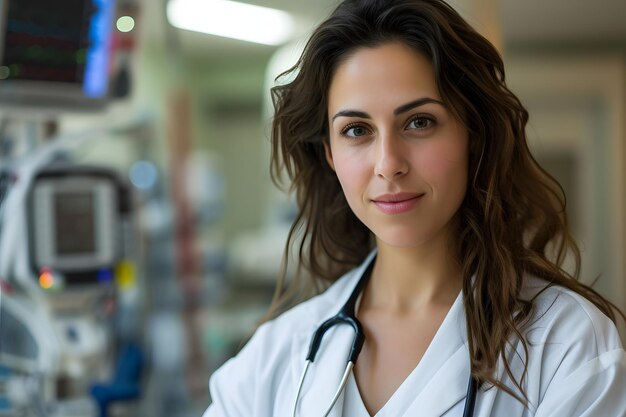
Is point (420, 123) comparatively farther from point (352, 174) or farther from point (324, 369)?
point (324, 369)

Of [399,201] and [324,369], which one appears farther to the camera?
[324,369]

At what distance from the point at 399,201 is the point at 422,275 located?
0.68 ft

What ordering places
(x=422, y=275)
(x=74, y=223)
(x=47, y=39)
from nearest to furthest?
(x=422, y=275), (x=47, y=39), (x=74, y=223)

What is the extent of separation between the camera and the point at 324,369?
4.32 feet

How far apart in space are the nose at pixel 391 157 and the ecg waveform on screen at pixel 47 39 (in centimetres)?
136

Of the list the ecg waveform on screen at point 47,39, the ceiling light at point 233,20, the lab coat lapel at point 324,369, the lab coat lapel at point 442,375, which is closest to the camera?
the lab coat lapel at point 442,375

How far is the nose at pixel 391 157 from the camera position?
118 centimetres

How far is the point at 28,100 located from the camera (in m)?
2.20

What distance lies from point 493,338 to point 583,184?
16.3 ft

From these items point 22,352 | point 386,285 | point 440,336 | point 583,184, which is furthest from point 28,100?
point 583,184

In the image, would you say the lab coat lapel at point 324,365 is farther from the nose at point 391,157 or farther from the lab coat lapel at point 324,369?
the nose at point 391,157

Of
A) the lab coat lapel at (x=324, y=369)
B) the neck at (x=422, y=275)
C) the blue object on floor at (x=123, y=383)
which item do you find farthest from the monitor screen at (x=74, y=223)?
the neck at (x=422, y=275)

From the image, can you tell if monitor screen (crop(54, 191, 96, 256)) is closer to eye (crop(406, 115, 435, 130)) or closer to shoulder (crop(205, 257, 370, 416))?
shoulder (crop(205, 257, 370, 416))

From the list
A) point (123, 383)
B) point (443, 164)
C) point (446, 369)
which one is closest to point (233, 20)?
point (123, 383)
